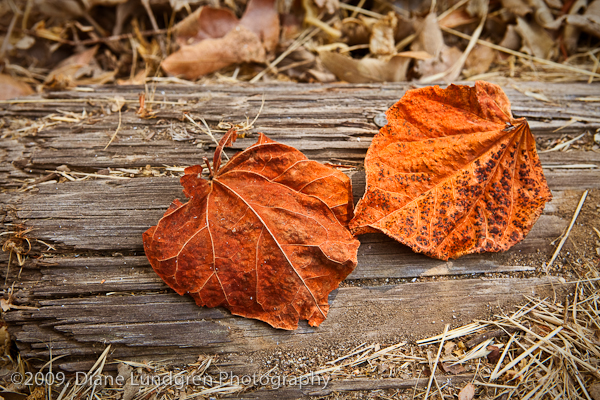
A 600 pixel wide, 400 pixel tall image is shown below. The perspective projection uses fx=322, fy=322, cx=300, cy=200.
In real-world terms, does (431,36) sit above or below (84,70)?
Result: above

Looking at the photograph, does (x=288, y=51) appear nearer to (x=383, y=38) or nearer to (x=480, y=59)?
(x=383, y=38)

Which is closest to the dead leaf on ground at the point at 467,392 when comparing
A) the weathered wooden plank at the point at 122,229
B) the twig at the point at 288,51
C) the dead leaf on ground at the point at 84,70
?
the weathered wooden plank at the point at 122,229

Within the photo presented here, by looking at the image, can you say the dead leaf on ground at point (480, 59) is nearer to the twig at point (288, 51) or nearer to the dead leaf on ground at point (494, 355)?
the twig at point (288, 51)

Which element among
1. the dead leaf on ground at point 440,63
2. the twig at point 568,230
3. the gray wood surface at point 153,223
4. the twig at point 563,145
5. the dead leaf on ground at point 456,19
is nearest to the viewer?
the gray wood surface at point 153,223

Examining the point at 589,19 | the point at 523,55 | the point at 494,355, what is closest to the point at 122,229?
the point at 494,355

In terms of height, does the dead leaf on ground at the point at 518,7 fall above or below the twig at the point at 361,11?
above

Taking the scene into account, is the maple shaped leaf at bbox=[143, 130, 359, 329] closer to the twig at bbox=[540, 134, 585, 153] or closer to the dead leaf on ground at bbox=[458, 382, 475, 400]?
the dead leaf on ground at bbox=[458, 382, 475, 400]
